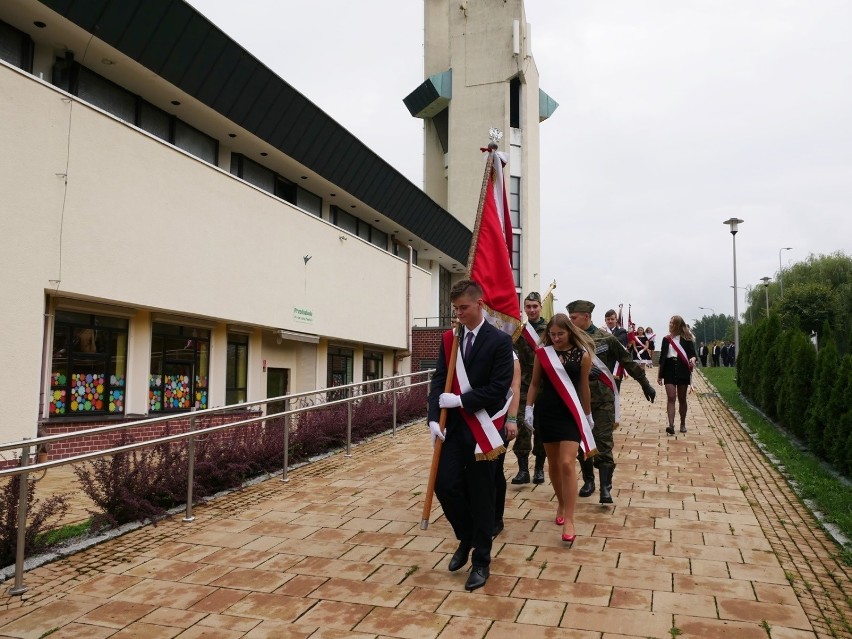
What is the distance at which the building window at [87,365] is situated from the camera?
12250mm

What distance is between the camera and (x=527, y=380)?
7.43 metres


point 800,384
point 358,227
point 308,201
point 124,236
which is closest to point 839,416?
point 800,384

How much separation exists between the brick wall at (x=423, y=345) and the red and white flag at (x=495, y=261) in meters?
21.3

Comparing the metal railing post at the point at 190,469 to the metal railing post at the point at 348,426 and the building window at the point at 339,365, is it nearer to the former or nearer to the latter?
the metal railing post at the point at 348,426

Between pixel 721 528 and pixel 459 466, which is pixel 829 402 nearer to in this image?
pixel 721 528

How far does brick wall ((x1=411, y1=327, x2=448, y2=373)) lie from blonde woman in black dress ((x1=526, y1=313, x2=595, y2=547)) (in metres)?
21.9

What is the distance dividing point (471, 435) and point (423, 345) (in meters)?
23.5

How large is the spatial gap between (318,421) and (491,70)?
33.3 meters

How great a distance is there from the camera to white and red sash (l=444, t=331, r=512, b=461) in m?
4.82

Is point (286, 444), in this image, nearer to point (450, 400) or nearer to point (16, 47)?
point (450, 400)

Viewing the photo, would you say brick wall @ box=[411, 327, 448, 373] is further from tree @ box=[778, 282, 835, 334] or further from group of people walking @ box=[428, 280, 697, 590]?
group of people walking @ box=[428, 280, 697, 590]

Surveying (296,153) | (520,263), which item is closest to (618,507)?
(296,153)

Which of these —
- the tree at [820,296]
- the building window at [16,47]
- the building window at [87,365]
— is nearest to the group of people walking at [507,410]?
the building window at [87,365]

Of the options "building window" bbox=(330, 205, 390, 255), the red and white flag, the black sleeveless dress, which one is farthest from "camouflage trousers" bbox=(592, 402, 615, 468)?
"building window" bbox=(330, 205, 390, 255)
